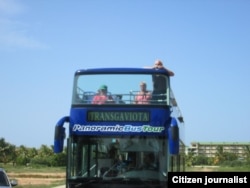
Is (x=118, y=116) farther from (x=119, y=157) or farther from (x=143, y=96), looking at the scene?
(x=119, y=157)

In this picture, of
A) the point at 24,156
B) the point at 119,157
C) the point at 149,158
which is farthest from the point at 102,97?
the point at 24,156

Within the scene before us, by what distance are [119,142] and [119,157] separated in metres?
0.36

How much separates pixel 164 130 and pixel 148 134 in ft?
1.26

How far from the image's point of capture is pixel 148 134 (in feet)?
39.3

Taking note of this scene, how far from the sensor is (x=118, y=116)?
12.2 metres

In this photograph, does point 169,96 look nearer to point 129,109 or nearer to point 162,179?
point 129,109

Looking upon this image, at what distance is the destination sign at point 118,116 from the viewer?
1209cm

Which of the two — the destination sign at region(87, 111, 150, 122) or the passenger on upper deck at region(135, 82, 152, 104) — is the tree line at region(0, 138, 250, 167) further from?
the destination sign at region(87, 111, 150, 122)

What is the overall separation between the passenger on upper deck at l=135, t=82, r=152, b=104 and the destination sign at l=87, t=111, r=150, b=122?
334mm

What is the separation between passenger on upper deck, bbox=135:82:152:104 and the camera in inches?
485

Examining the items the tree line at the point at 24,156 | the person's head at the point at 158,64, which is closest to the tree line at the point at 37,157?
the tree line at the point at 24,156

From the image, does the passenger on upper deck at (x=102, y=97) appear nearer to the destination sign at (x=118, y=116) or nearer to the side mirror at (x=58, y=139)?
the destination sign at (x=118, y=116)

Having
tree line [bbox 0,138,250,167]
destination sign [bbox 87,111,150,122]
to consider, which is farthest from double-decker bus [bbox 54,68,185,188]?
tree line [bbox 0,138,250,167]

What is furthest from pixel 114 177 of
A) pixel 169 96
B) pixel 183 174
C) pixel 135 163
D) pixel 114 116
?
pixel 183 174
